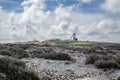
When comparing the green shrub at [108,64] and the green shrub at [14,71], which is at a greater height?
the green shrub at [14,71]

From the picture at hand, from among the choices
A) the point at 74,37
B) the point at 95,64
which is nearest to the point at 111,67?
the point at 95,64

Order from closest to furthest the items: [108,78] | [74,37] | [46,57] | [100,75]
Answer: [108,78], [100,75], [46,57], [74,37]

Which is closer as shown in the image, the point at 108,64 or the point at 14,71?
the point at 14,71

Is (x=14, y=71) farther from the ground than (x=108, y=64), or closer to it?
farther from the ground

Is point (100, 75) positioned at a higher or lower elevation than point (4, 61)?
lower

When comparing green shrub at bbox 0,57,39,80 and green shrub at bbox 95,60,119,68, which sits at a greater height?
green shrub at bbox 0,57,39,80

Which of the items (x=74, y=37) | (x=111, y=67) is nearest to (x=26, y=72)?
(x=111, y=67)

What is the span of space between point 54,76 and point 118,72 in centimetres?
768

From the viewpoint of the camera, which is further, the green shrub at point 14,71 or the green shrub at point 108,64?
the green shrub at point 108,64

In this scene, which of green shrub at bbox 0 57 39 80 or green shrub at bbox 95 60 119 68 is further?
green shrub at bbox 95 60 119 68

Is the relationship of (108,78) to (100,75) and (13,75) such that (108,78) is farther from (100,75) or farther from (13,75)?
(13,75)

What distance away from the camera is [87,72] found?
2703cm

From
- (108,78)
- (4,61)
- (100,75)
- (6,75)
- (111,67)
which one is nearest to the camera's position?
(6,75)

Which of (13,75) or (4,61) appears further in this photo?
(4,61)
